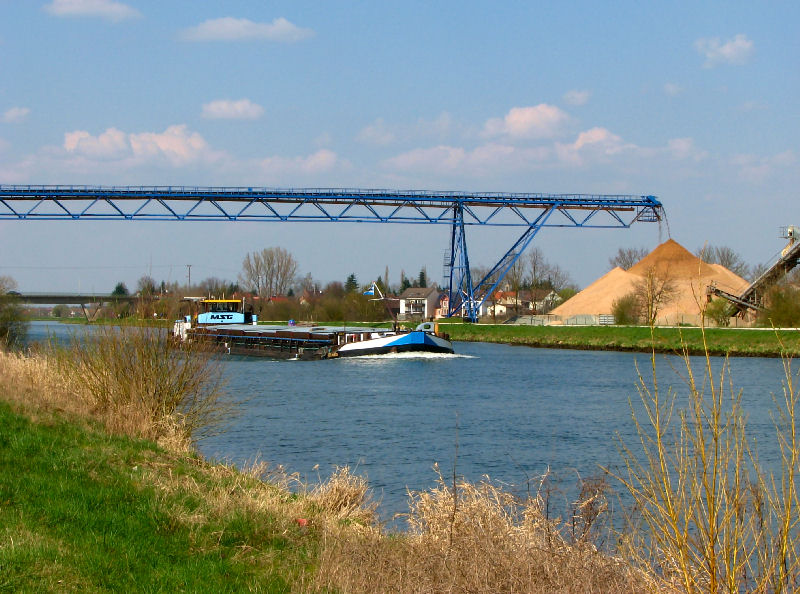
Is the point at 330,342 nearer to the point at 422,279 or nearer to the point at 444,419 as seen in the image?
the point at 444,419

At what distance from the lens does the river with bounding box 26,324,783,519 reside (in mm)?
13672

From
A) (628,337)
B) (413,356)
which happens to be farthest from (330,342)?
(628,337)

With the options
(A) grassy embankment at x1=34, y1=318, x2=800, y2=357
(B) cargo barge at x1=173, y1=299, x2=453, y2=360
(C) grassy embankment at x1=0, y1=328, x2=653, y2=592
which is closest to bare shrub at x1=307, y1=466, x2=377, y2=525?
(C) grassy embankment at x1=0, y1=328, x2=653, y2=592

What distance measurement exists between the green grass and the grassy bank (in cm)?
2648

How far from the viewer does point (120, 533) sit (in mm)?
6496

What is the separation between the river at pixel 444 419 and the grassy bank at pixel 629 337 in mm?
2939

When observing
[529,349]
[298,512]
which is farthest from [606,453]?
[529,349]

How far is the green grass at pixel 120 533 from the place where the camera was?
5539mm

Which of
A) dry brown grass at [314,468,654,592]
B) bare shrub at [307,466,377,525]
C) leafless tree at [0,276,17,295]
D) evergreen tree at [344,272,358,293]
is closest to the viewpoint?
dry brown grass at [314,468,654,592]

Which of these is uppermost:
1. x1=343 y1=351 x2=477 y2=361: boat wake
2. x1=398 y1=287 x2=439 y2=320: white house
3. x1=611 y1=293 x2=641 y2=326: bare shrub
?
x1=398 y1=287 x2=439 y2=320: white house

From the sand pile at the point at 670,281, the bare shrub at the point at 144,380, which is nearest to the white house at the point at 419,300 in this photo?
the sand pile at the point at 670,281

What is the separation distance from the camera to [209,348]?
14547mm

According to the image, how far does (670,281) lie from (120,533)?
5350 centimetres

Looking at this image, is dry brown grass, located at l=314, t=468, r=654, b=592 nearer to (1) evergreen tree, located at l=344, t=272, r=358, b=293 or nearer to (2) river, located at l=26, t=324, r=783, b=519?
(2) river, located at l=26, t=324, r=783, b=519
